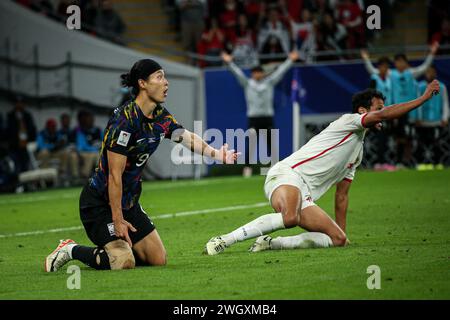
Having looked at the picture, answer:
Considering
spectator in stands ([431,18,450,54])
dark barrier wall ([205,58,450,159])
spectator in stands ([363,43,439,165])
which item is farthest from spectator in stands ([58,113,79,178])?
spectator in stands ([431,18,450,54])

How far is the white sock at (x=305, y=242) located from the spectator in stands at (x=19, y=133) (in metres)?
12.2

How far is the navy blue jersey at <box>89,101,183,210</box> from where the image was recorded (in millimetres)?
8508

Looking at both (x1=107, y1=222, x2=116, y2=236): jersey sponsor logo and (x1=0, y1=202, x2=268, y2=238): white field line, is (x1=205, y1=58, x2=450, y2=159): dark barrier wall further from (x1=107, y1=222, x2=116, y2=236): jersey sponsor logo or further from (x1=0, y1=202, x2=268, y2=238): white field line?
(x1=107, y1=222, x2=116, y2=236): jersey sponsor logo

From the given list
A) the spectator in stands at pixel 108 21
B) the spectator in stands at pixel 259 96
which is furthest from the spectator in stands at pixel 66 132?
the spectator in stands at pixel 259 96

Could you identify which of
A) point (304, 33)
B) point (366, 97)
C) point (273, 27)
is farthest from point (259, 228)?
point (304, 33)

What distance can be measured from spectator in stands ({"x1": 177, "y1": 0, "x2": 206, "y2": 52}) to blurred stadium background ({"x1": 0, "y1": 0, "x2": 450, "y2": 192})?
1.6 inches

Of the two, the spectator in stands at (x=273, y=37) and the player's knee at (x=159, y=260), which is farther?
the spectator in stands at (x=273, y=37)

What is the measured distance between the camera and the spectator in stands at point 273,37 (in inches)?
922

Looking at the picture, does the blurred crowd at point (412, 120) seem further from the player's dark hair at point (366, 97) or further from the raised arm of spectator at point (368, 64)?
the player's dark hair at point (366, 97)

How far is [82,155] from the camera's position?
22.2m
